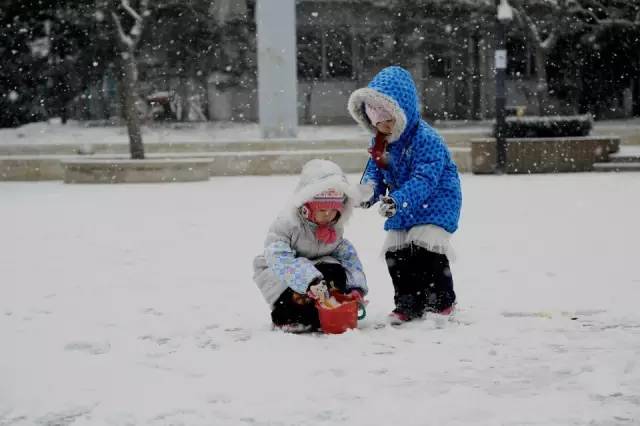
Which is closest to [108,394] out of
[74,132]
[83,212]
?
[83,212]

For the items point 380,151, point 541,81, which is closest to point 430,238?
point 380,151

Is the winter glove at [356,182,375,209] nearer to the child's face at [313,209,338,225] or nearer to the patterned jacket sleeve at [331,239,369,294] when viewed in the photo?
the child's face at [313,209,338,225]

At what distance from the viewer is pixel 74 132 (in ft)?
97.7

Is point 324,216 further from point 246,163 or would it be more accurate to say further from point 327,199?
point 246,163

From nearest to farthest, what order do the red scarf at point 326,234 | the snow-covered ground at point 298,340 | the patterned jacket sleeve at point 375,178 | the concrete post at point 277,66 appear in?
the snow-covered ground at point 298,340 → the red scarf at point 326,234 → the patterned jacket sleeve at point 375,178 → the concrete post at point 277,66

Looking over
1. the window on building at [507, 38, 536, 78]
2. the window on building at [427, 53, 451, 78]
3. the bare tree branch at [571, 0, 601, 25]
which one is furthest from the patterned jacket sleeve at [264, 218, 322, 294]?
the window on building at [507, 38, 536, 78]

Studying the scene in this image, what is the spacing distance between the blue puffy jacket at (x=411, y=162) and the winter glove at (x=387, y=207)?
14cm

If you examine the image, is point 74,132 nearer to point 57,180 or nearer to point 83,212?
point 57,180

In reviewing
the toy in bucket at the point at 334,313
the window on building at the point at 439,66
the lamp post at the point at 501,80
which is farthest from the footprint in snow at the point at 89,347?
the window on building at the point at 439,66

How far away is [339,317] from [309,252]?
1.36ft

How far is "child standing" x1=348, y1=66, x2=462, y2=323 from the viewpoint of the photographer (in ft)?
16.2

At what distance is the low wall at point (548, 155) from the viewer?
1622cm

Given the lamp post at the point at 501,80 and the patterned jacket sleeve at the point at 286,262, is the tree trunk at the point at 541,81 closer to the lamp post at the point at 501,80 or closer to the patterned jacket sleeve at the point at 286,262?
the lamp post at the point at 501,80

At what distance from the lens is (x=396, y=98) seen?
4.91 m
